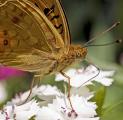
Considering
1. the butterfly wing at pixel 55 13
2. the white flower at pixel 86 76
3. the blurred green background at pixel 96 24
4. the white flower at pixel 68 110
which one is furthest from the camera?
the blurred green background at pixel 96 24

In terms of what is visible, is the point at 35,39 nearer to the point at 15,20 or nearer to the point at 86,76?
the point at 15,20

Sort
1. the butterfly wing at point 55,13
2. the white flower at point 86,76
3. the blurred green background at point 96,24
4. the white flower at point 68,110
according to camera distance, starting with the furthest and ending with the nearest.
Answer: the blurred green background at point 96,24 < the white flower at point 86,76 < the butterfly wing at point 55,13 < the white flower at point 68,110

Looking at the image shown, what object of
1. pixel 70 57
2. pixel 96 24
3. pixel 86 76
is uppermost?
pixel 96 24

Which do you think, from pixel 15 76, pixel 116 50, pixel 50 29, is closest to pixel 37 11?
pixel 50 29

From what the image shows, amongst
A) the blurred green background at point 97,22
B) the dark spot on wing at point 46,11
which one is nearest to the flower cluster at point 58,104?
the dark spot on wing at point 46,11

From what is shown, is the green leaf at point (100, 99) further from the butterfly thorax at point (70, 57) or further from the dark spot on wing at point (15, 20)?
the dark spot on wing at point (15, 20)

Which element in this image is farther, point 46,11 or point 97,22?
point 97,22

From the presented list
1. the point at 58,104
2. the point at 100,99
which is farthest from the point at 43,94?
the point at 100,99
